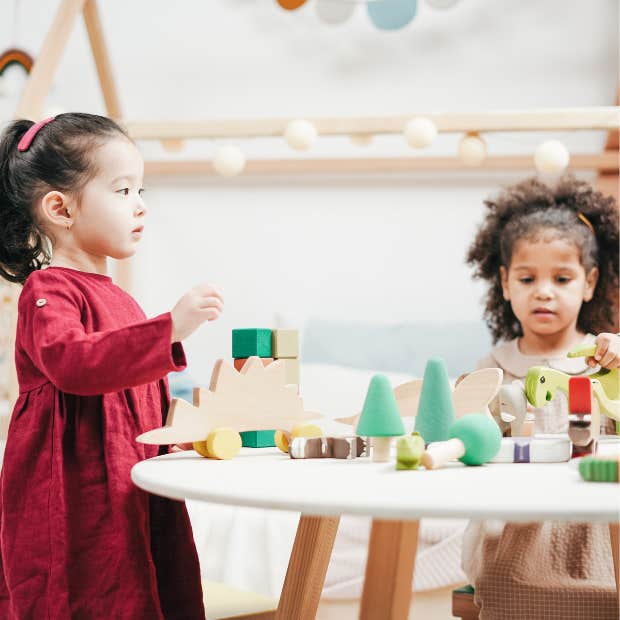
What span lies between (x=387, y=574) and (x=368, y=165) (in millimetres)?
1542

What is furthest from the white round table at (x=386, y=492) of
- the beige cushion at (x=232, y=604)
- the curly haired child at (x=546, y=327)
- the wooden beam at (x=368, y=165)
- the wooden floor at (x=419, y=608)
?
the wooden beam at (x=368, y=165)

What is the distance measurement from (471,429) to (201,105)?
6.16 ft

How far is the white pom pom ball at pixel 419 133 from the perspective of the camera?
1679 mm

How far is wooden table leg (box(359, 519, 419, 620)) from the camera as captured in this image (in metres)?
0.80

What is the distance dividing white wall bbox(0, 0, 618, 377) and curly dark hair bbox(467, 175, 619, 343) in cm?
55

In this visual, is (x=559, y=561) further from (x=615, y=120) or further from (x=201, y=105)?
(x=201, y=105)

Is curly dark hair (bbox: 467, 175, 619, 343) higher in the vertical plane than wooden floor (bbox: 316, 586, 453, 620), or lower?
higher

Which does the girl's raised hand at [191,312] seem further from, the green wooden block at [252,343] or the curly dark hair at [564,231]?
the curly dark hair at [564,231]

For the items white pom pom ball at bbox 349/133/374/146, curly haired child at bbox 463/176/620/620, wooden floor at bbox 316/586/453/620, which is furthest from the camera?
white pom pom ball at bbox 349/133/374/146

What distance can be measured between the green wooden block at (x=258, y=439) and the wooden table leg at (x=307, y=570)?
0.10 metres

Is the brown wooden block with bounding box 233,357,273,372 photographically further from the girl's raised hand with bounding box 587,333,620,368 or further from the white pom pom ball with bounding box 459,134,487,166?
the white pom pom ball with bounding box 459,134,487,166

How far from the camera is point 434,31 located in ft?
7.61

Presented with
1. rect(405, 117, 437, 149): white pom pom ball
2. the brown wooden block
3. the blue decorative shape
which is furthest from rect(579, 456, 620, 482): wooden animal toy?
the blue decorative shape

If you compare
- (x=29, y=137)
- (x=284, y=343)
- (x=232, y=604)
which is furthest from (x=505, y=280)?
(x=29, y=137)
